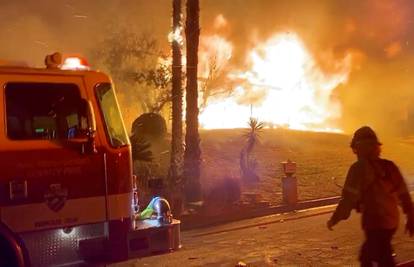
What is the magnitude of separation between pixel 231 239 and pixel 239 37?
23477 millimetres

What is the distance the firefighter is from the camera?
4.92 meters

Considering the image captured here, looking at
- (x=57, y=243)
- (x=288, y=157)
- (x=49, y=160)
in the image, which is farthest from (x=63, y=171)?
(x=288, y=157)

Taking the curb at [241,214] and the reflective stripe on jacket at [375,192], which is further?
the curb at [241,214]

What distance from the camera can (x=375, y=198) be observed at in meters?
4.93

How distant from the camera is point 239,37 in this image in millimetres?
31828

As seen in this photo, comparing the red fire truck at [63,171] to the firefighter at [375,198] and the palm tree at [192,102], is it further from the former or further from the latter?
the palm tree at [192,102]

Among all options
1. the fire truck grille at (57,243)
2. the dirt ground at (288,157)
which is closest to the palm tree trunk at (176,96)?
the dirt ground at (288,157)

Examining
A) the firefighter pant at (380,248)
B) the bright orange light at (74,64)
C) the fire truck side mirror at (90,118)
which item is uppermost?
the bright orange light at (74,64)

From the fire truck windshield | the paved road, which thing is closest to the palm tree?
the paved road

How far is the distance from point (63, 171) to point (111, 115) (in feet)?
2.32

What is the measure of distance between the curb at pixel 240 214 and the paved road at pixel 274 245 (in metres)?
0.39

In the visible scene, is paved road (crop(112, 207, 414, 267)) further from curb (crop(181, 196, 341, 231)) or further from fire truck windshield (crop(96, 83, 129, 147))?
fire truck windshield (crop(96, 83, 129, 147))

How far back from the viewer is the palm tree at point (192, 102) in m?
12.8

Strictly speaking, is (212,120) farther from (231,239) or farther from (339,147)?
(231,239)
